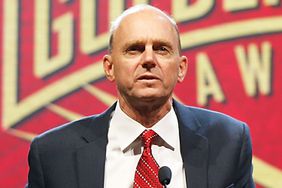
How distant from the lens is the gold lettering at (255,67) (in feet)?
8.42

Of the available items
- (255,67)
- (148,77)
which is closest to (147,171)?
(148,77)

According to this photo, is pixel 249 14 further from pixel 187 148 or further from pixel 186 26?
pixel 187 148

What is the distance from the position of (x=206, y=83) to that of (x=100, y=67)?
0.43 m

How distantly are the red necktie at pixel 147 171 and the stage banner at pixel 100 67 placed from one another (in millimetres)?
1005

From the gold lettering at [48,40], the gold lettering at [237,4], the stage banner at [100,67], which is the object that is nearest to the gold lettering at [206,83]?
the stage banner at [100,67]

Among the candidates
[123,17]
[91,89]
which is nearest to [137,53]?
[123,17]

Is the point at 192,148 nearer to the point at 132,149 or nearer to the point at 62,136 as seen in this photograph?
the point at 132,149

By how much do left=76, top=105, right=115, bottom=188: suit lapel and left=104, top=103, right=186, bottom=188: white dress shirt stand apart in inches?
1.0

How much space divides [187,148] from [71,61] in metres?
1.13

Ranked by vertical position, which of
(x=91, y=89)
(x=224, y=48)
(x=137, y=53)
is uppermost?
(x=137, y=53)

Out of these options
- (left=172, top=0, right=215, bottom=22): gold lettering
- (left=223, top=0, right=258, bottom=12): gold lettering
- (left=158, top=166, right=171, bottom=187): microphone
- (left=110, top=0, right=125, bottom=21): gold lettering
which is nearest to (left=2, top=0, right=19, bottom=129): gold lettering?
(left=110, top=0, right=125, bottom=21): gold lettering

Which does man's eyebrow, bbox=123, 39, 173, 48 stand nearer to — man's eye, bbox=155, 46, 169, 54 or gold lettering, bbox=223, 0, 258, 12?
man's eye, bbox=155, 46, 169, 54

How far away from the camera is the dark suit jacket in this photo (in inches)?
60.8

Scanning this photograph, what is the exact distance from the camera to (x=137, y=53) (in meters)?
1.54
